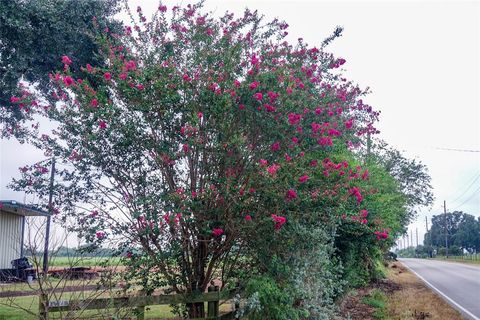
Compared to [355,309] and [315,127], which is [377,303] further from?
[315,127]

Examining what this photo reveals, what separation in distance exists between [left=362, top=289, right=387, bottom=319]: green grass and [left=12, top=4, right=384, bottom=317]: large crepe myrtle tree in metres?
4.81

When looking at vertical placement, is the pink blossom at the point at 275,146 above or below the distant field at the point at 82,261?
above

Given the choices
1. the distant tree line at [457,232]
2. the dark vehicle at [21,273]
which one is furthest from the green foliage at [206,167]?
the distant tree line at [457,232]

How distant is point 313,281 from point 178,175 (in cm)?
287

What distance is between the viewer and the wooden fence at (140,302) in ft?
16.8

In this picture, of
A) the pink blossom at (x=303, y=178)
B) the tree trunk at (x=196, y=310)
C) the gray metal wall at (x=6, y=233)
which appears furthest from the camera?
the gray metal wall at (x=6, y=233)

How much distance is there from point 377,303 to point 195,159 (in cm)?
799

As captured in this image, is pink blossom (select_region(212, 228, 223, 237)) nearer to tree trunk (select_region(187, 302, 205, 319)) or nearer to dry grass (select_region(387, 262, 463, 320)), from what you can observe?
tree trunk (select_region(187, 302, 205, 319))

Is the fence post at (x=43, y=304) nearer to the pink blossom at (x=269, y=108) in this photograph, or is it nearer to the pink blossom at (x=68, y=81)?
the pink blossom at (x=68, y=81)

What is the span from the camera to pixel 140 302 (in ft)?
21.5

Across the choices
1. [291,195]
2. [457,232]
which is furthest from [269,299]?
[457,232]

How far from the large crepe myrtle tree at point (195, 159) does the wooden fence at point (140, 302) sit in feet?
1.12

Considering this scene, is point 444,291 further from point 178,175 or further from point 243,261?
point 178,175

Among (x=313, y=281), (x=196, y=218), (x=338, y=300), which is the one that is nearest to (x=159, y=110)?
(x=196, y=218)
